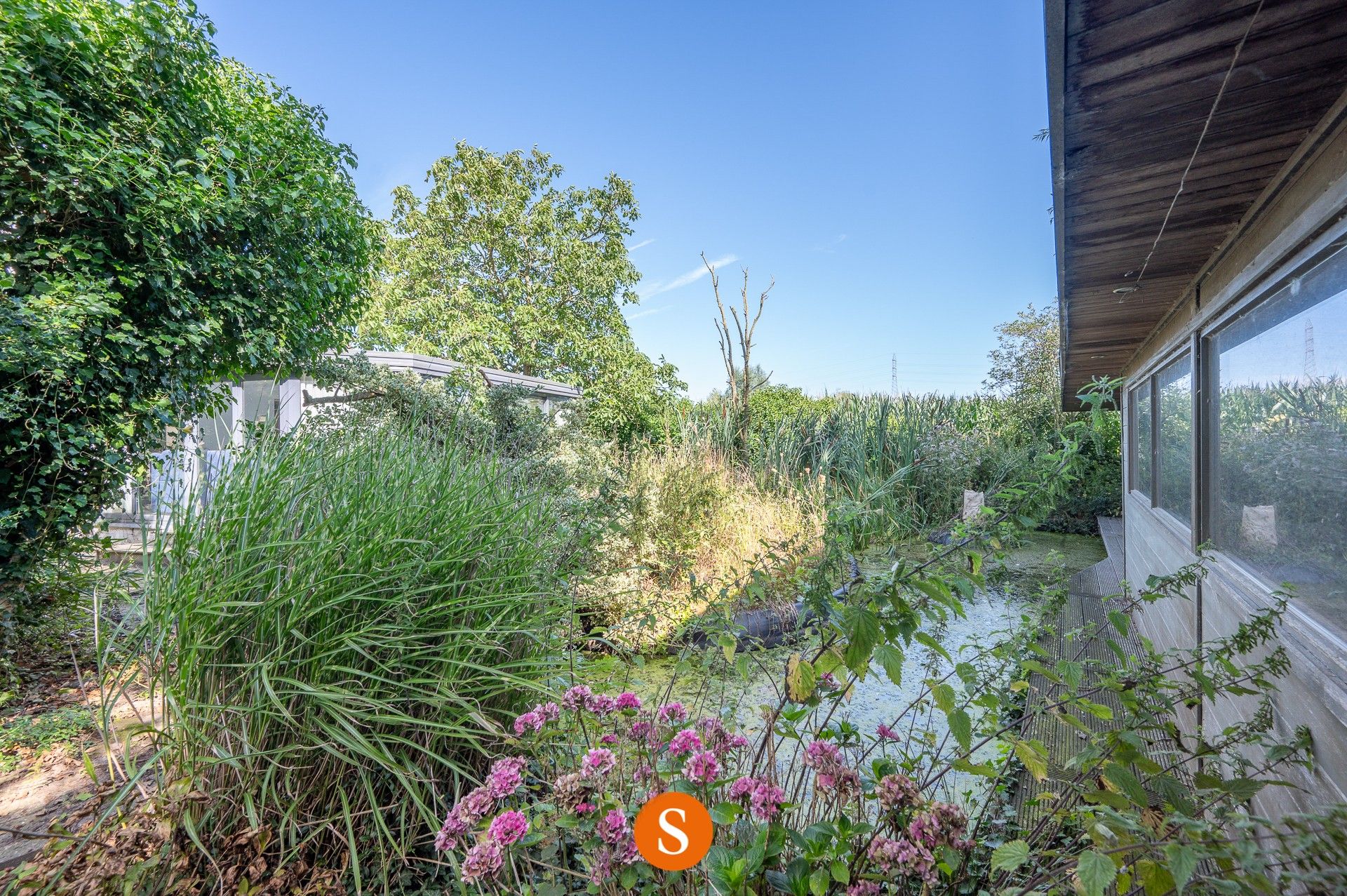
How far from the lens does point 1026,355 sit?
15.7 metres

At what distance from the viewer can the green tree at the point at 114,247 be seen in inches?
122

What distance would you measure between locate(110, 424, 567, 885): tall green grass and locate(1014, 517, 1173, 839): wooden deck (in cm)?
133

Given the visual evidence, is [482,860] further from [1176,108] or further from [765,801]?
[1176,108]

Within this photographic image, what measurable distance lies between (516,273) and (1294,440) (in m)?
16.5

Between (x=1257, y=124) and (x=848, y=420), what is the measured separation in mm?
7529

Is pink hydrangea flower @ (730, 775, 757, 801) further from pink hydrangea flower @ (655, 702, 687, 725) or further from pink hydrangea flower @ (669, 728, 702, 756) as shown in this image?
pink hydrangea flower @ (655, 702, 687, 725)

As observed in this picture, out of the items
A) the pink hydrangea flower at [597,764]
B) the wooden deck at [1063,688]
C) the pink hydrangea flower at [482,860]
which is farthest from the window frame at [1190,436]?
the pink hydrangea flower at [482,860]

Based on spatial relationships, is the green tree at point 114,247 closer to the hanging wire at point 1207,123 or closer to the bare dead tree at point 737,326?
the hanging wire at point 1207,123

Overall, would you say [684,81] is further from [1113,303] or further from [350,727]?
[350,727]

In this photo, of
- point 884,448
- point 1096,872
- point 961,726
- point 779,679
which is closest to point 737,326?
point 884,448

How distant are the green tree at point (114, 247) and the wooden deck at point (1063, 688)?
431 centimetres

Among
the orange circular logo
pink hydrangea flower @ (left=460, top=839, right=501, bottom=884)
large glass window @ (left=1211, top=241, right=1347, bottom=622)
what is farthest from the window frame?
pink hydrangea flower @ (left=460, top=839, right=501, bottom=884)

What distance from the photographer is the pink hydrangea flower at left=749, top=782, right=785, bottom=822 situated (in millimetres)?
926

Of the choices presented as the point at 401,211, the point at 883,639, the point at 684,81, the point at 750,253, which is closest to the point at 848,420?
the point at 750,253
